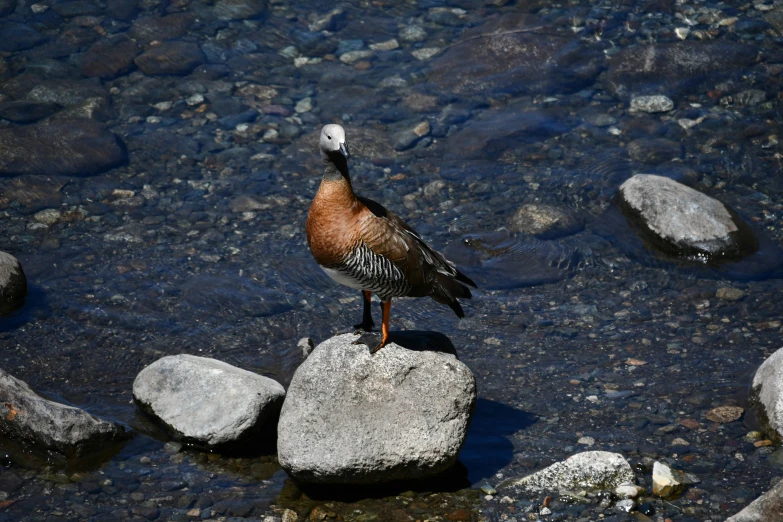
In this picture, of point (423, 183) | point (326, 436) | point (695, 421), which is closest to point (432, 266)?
point (326, 436)

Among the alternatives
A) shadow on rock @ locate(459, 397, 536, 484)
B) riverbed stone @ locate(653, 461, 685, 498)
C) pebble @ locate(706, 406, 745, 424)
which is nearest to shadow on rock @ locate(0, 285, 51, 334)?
shadow on rock @ locate(459, 397, 536, 484)

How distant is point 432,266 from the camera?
679 centimetres

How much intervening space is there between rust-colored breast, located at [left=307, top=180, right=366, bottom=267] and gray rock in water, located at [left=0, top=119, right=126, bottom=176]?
5913 mm

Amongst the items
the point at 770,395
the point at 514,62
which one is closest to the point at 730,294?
the point at 770,395

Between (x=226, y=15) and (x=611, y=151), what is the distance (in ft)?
23.0

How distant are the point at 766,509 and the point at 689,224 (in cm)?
478

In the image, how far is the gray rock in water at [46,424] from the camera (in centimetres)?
647

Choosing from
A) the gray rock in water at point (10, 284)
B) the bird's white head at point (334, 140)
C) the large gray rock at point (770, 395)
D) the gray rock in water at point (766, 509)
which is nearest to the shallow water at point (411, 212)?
the gray rock in water at point (10, 284)

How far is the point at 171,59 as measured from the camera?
523 inches

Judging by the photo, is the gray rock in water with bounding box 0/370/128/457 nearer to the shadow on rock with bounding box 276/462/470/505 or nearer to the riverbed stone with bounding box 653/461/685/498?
the shadow on rock with bounding box 276/462/470/505

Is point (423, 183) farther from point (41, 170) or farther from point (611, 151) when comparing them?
point (41, 170)

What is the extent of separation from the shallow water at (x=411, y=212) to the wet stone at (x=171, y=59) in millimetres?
102

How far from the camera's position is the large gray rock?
6562mm

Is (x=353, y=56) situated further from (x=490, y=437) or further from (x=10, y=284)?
(x=490, y=437)
